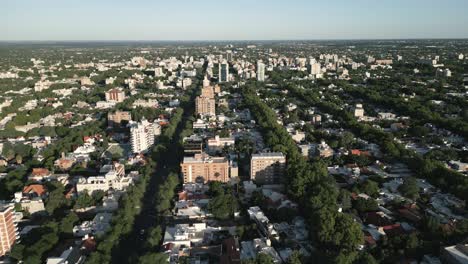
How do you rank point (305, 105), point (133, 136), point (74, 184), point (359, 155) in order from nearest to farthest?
point (74, 184), point (359, 155), point (133, 136), point (305, 105)

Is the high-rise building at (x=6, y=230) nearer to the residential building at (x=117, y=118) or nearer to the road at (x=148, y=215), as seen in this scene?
the road at (x=148, y=215)

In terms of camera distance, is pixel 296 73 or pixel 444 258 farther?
pixel 296 73

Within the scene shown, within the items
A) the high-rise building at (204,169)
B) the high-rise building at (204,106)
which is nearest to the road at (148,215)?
the high-rise building at (204,169)

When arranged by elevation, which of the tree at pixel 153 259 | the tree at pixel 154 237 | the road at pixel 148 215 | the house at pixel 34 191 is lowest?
the road at pixel 148 215

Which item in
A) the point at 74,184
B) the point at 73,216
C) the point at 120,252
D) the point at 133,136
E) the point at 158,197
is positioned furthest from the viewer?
the point at 133,136

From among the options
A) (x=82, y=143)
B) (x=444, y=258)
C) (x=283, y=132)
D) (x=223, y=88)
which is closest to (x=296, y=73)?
(x=223, y=88)

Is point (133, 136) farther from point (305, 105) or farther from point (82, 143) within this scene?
point (305, 105)

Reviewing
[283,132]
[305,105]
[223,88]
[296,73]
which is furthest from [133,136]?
[296,73]
